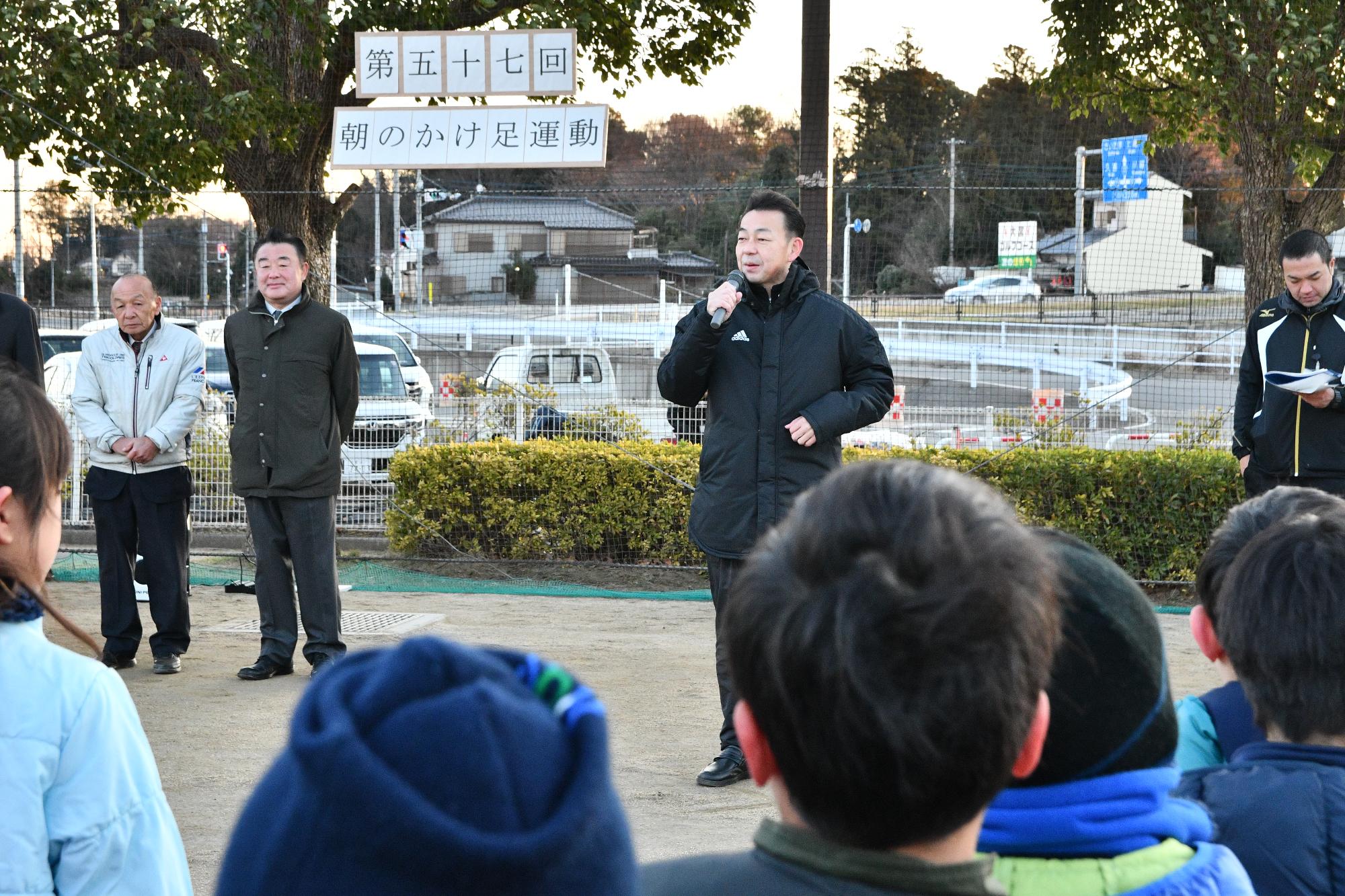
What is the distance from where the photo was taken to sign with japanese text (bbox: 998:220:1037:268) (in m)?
14.5

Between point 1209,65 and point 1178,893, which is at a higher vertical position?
point 1209,65

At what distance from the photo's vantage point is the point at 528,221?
14.8m

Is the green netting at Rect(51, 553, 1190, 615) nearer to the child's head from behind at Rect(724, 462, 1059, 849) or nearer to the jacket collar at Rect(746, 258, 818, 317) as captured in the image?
the jacket collar at Rect(746, 258, 818, 317)

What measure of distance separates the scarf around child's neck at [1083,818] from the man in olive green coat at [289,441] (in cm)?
461

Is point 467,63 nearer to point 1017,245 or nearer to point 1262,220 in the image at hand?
point 1262,220

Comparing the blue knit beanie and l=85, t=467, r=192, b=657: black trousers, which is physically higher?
the blue knit beanie

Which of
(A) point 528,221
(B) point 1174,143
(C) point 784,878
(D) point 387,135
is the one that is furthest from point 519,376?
(C) point 784,878

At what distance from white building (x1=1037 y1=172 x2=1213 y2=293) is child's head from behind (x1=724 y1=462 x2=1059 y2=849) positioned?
42.6 feet

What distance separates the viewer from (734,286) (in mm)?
4211

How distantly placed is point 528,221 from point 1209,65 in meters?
8.37

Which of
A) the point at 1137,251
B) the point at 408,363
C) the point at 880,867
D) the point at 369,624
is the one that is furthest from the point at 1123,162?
the point at 880,867

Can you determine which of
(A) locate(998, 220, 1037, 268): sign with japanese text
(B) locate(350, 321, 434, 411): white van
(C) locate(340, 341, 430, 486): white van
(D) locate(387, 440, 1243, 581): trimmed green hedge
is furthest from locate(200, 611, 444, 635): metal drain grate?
(A) locate(998, 220, 1037, 268): sign with japanese text

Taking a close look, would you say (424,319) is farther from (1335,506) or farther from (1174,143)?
(1335,506)

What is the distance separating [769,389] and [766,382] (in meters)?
0.02
